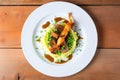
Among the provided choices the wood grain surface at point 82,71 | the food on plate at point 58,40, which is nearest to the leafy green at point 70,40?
the food on plate at point 58,40

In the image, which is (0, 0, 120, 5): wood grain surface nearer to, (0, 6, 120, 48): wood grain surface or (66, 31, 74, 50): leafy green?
(0, 6, 120, 48): wood grain surface

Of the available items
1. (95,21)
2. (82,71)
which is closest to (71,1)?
(95,21)

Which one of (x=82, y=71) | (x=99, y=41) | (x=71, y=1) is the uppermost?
(x=71, y=1)

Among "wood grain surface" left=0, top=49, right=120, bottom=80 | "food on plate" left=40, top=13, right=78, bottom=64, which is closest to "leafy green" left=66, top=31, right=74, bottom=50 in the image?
"food on plate" left=40, top=13, right=78, bottom=64

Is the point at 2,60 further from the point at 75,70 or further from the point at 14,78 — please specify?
the point at 75,70

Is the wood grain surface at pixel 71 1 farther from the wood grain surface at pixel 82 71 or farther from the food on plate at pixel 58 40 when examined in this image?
the wood grain surface at pixel 82 71

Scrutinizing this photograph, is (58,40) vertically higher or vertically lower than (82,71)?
higher

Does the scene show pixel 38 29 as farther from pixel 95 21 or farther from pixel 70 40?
pixel 95 21
